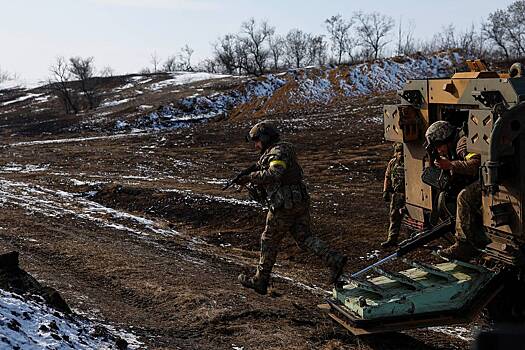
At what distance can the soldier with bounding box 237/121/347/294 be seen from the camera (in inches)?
234

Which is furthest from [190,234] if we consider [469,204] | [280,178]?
[469,204]

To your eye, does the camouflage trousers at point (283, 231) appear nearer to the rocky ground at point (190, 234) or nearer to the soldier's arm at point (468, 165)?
the rocky ground at point (190, 234)

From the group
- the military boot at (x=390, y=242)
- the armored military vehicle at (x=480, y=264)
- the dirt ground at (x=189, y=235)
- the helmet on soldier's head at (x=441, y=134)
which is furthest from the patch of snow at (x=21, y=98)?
the armored military vehicle at (x=480, y=264)

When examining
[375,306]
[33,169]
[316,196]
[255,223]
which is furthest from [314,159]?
[375,306]

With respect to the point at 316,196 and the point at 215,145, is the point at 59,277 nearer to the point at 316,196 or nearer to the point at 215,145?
the point at 316,196

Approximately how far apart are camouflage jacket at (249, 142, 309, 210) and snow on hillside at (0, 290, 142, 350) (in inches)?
74.3

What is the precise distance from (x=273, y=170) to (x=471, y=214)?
1.88 m

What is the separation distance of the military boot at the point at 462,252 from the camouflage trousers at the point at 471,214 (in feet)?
0.27

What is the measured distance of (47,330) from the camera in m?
4.51

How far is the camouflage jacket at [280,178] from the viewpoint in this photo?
592 cm

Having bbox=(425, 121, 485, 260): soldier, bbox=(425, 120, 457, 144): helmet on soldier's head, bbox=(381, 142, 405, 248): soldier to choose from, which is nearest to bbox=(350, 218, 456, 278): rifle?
bbox=(425, 121, 485, 260): soldier

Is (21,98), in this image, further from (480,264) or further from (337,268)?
(480,264)

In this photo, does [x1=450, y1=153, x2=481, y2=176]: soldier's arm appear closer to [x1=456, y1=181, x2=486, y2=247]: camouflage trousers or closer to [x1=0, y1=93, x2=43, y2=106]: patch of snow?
[x1=456, y1=181, x2=486, y2=247]: camouflage trousers

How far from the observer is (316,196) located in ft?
41.8
